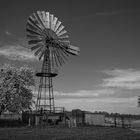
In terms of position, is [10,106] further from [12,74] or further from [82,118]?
[82,118]

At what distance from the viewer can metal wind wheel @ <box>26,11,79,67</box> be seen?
48.0 m

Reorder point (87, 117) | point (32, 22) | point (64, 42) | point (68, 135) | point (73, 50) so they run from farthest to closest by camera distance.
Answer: point (73, 50) → point (64, 42) → point (87, 117) → point (32, 22) → point (68, 135)

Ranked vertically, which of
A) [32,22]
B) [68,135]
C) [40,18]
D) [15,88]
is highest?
[40,18]

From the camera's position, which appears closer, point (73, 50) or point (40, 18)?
point (40, 18)

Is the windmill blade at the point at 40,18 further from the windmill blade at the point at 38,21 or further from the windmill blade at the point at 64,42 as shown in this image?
the windmill blade at the point at 64,42

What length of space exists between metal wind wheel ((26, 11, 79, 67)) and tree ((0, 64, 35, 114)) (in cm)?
565

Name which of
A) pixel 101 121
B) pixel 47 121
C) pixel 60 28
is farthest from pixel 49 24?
pixel 101 121

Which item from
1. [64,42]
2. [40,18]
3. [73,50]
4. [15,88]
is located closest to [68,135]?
[15,88]

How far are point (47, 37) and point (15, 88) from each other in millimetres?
12432

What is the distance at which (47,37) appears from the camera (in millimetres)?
52188

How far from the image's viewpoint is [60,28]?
54781 millimetres

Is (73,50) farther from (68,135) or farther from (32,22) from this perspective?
(68,135)

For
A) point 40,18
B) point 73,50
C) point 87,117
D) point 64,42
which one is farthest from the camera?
point 73,50

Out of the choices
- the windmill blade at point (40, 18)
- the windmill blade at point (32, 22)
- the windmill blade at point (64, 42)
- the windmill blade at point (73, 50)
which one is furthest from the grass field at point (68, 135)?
the windmill blade at point (73, 50)
